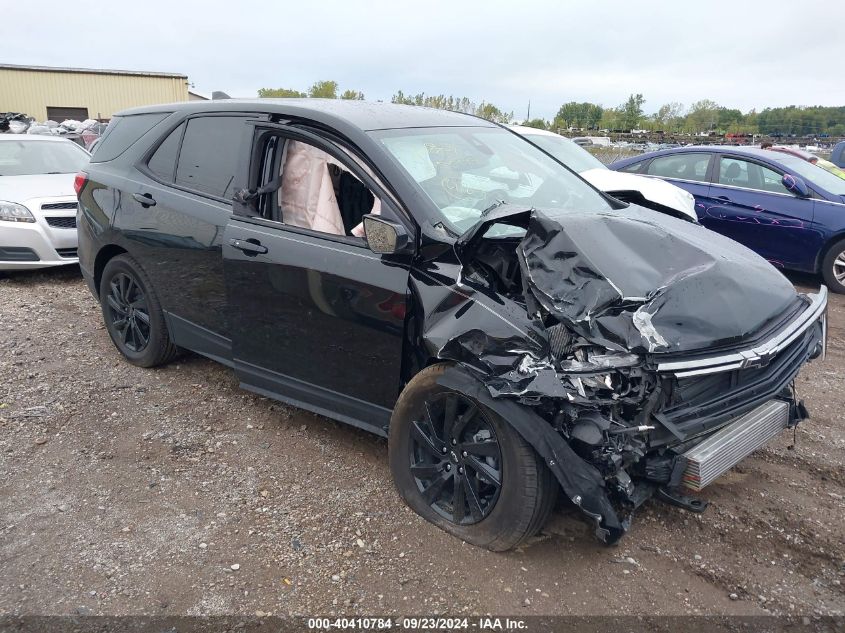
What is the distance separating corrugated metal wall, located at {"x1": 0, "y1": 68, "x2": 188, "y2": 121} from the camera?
36.2 m

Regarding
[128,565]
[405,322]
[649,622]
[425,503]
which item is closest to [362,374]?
[405,322]

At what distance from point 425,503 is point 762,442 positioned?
155 centimetres

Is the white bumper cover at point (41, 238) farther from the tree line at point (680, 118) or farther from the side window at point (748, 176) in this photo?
the tree line at point (680, 118)

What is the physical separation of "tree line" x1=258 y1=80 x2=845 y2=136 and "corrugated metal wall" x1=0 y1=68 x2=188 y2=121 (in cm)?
620

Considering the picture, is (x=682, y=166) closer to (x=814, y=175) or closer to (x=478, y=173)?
(x=814, y=175)

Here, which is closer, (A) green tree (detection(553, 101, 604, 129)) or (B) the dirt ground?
(B) the dirt ground

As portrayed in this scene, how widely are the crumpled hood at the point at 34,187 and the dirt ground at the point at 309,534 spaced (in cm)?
378

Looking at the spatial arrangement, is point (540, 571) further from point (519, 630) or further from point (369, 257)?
point (369, 257)

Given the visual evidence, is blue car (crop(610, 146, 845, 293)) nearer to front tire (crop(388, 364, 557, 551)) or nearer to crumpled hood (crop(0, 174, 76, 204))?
front tire (crop(388, 364, 557, 551))

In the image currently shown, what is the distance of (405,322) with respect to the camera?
307 centimetres

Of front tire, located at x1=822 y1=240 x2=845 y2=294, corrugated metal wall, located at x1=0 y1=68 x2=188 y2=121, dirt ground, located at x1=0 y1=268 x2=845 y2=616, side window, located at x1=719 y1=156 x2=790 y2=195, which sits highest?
Result: corrugated metal wall, located at x1=0 y1=68 x2=188 y2=121

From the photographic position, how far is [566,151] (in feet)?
27.4

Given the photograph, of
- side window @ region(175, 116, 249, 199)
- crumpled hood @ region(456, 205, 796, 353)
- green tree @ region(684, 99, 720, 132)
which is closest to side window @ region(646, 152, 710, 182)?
crumpled hood @ region(456, 205, 796, 353)

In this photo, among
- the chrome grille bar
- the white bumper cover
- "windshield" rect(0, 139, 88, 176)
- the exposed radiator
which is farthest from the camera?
"windshield" rect(0, 139, 88, 176)
